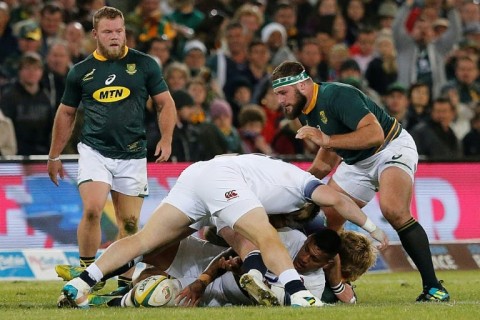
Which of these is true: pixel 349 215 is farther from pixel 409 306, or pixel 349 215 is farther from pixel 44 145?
pixel 44 145

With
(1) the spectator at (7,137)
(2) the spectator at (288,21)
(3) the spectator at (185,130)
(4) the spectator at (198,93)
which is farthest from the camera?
(2) the spectator at (288,21)

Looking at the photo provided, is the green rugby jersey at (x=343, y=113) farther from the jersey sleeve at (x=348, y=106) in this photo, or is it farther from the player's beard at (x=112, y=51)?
the player's beard at (x=112, y=51)

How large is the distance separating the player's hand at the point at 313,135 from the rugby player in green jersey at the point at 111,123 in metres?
1.74

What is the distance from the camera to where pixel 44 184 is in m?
14.9

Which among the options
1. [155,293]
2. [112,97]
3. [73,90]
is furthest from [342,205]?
[73,90]

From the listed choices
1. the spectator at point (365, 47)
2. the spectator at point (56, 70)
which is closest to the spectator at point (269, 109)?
the spectator at point (365, 47)

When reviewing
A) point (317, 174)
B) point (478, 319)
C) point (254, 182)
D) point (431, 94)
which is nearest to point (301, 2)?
point (431, 94)

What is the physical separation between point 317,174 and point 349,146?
1.23m

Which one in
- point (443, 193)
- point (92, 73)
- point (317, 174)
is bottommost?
point (443, 193)

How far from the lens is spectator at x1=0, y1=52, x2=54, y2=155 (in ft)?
52.9

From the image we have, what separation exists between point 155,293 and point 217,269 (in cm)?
62

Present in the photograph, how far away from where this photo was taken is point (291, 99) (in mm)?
11375

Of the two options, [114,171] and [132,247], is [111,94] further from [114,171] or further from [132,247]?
[132,247]

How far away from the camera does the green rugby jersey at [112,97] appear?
12.0m
